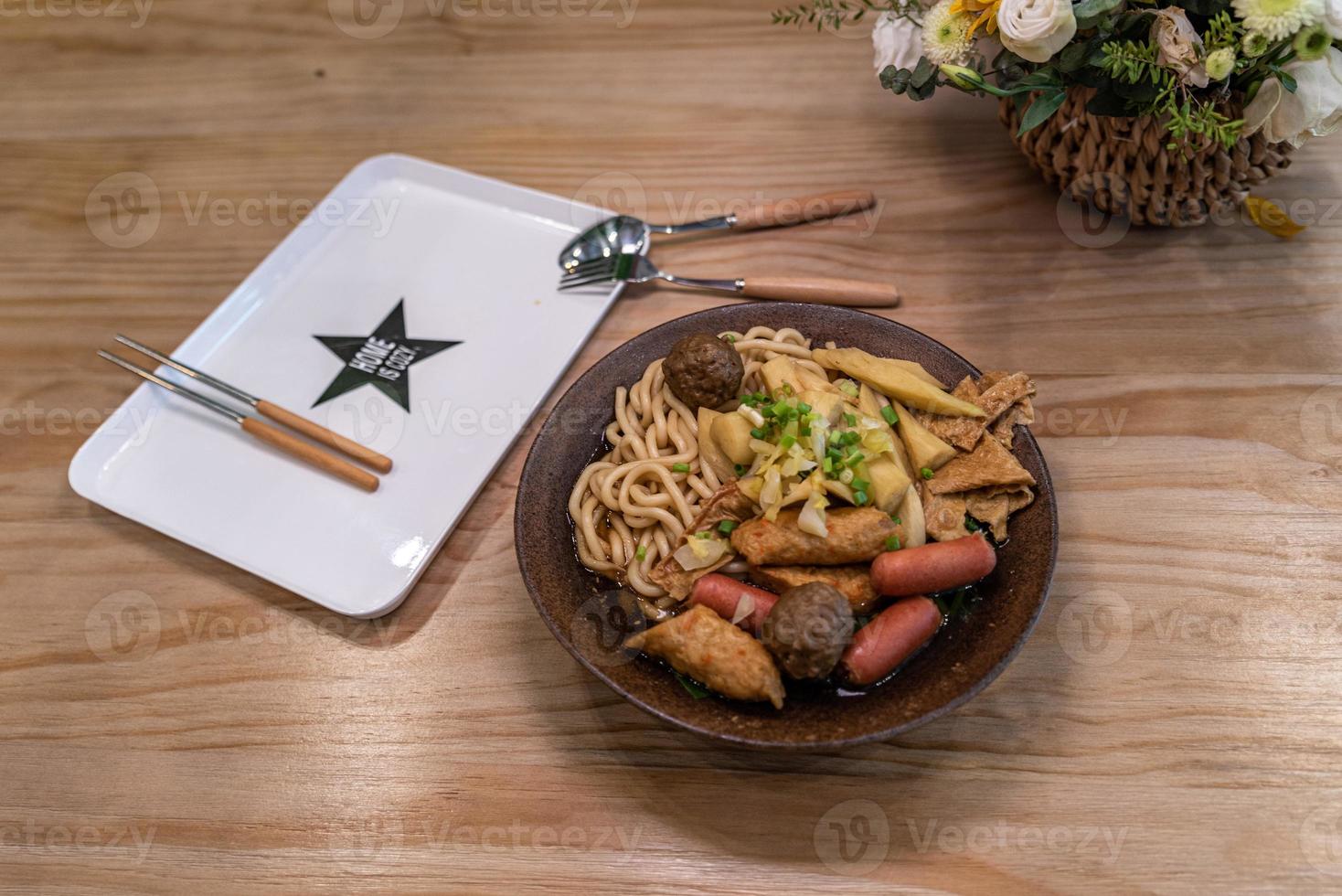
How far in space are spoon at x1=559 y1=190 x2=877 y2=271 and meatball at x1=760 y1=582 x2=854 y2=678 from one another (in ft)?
4.92

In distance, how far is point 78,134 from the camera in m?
3.67

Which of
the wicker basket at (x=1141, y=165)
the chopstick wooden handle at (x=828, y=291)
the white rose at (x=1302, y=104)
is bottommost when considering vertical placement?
the chopstick wooden handle at (x=828, y=291)

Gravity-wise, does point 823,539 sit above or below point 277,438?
above

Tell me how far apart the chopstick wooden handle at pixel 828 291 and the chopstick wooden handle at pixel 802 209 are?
31cm

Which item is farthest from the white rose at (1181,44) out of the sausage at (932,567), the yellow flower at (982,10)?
the sausage at (932,567)

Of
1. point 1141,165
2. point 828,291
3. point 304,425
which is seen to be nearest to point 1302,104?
point 1141,165

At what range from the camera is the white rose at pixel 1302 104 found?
2109 mm

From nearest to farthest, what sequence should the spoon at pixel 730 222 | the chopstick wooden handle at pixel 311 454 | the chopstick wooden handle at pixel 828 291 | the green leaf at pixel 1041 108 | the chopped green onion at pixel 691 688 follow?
1. the chopped green onion at pixel 691 688
2. the green leaf at pixel 1041 108
3. the chopstick wooden handle at pixel 311 454
4. the chopstick wooden handle at pixel 828 291
5. the spoon at pixel 730 222

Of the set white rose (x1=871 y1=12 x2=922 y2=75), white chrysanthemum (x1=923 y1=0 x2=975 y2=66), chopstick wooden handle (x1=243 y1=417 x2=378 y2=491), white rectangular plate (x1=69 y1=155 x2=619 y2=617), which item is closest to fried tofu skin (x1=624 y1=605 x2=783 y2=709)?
white rectangular plate (x1=69 y1=155 x2=619 y2=617)

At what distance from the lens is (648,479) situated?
2.29 metres

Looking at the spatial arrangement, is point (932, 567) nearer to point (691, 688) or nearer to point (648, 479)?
point (691, 688)

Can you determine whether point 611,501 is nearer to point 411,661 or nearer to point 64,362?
point 411,661

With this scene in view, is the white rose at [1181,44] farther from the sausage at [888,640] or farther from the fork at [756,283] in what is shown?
the sausage at [888,640]

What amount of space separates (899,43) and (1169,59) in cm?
73
